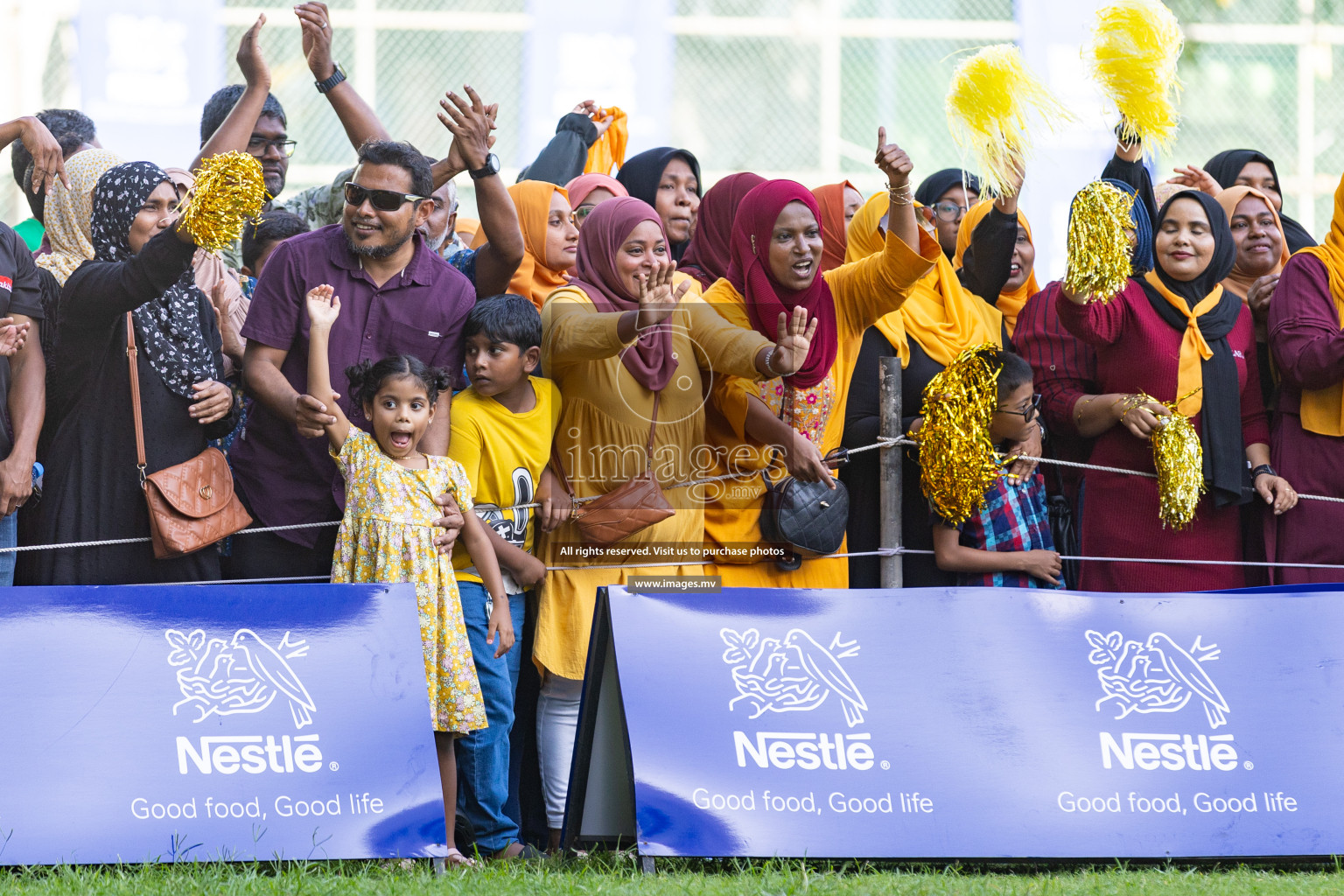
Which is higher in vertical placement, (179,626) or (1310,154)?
(1310,154)

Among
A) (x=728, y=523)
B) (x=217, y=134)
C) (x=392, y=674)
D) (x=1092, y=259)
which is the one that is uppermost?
(x=217, y=134)

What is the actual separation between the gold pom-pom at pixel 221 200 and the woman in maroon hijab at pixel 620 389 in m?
0.96

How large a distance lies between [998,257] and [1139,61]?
32.6 inches

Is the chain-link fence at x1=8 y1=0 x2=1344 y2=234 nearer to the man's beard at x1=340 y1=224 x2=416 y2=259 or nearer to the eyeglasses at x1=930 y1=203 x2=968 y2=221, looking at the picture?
the eyeglasses at x1=930 y1=203 x2=968 y2=221

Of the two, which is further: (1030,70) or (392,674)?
(1030,70)

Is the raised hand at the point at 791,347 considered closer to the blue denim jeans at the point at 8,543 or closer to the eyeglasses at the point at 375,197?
the eyeglasses at the point at 375,197

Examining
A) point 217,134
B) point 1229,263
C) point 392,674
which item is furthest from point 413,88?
point 392,674

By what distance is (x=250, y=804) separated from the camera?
358cm

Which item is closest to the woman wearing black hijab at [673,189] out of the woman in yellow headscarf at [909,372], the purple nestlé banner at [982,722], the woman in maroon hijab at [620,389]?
the woman in yellow headscarf at [909,372]

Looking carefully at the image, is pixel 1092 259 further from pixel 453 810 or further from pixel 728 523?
pixel 453 810

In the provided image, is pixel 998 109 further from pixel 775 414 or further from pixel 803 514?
pixel 803 514

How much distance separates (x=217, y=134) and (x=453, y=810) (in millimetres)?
2470

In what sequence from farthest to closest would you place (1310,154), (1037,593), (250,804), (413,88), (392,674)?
(1310,154)
(413,88)
(1037,593)
(392,674)
(250,804)

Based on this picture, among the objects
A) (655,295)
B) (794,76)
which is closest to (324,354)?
(655,295)
